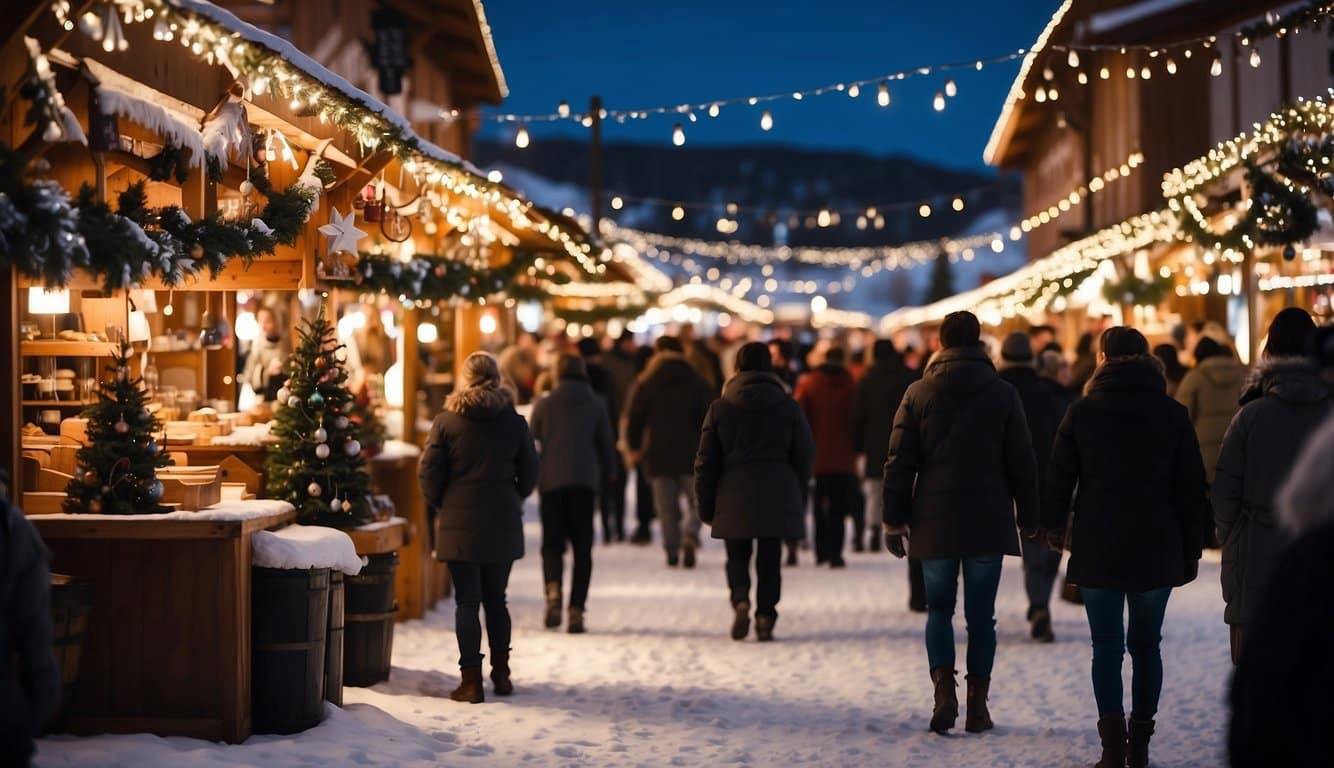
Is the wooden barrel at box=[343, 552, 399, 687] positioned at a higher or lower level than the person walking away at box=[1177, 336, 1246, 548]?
lower

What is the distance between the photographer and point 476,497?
31.7 feet

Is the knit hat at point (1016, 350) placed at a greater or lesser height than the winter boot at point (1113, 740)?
greater

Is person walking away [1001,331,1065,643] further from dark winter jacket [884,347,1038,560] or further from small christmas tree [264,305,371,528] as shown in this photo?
small christmas tree [264,305,371,528]

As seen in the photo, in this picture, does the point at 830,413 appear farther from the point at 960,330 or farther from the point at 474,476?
the point at 960,330

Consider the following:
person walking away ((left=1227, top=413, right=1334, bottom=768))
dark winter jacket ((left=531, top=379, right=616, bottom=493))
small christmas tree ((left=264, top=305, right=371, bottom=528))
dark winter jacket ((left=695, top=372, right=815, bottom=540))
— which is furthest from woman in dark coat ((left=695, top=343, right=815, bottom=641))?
person walking away ((left=1227, top=413, right=1334, bottom=768))

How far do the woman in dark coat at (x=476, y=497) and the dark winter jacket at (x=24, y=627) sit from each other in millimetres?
4531

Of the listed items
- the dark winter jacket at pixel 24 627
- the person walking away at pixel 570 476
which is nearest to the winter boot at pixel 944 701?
the person walking away at pixel 570 476

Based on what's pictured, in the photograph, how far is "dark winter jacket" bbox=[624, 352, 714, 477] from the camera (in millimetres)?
15453

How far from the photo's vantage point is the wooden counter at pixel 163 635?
7922 millimetres

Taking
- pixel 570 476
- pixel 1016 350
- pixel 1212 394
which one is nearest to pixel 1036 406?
pixel 1016 350

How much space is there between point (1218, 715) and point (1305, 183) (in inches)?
151

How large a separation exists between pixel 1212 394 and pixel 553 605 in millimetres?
5506

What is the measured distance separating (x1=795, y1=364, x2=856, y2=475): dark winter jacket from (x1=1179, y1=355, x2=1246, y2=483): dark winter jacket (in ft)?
9.60

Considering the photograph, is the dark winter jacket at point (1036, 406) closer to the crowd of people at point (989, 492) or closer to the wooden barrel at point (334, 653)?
the crowd of people at point (989, 492)
